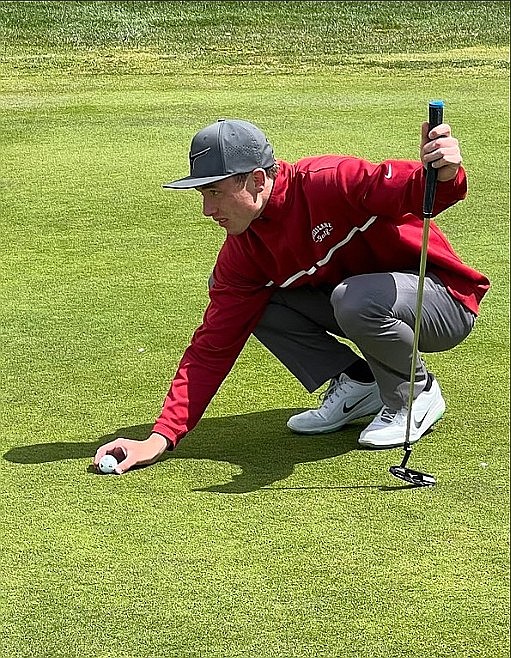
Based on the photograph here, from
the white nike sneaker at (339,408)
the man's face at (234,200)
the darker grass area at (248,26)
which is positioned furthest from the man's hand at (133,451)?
the darker grass area at (248,26)

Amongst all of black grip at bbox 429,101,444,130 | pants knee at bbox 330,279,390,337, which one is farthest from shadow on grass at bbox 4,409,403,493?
black grip at bbox 429,101,444,130

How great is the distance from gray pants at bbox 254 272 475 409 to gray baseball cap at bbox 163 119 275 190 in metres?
0.38

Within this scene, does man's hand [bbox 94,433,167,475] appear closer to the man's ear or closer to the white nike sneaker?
the white nike sneaker

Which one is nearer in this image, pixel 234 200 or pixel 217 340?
pixel 234 200

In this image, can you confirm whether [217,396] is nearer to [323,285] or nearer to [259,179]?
[323,285]

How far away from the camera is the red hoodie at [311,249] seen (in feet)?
8.46

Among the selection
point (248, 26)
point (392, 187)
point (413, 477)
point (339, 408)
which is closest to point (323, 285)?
point (339, 408)

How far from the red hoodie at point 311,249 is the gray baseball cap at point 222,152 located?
0.13 meters

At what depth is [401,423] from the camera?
280 cm

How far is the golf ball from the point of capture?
266 cm

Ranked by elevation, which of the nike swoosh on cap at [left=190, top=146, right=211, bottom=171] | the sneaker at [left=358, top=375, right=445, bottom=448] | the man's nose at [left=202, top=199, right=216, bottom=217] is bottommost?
the sneaker at [left=358, top=375, right=445, bottom=448]

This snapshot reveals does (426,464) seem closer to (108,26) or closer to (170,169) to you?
(108,26)

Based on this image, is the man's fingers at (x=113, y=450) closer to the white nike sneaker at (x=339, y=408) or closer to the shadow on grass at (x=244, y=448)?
the shadow on grass at (x=244, y=448)

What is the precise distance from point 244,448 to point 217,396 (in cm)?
31
